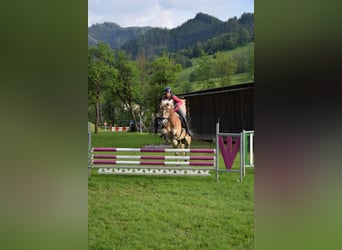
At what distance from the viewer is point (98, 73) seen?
234cm

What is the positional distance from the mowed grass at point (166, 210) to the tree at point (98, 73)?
0.23m

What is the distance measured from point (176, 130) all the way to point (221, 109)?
431 millimetres

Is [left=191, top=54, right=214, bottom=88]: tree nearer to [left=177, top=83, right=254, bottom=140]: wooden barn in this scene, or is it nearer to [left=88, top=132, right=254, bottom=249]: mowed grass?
[left=177, top=83, right=254, bottom=140]: wooden barn

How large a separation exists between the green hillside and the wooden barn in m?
0.04

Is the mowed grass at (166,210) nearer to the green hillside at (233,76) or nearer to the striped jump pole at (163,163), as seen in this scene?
the striped jump pole at (163,163)

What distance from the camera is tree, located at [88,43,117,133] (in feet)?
7.41

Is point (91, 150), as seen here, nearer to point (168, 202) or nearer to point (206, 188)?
point (168, 202)

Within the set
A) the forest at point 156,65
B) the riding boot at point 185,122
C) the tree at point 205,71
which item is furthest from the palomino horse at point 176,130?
the tree at point 205,71

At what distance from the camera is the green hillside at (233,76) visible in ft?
7.00

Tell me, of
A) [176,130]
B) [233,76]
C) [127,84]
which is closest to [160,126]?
[176,130]
